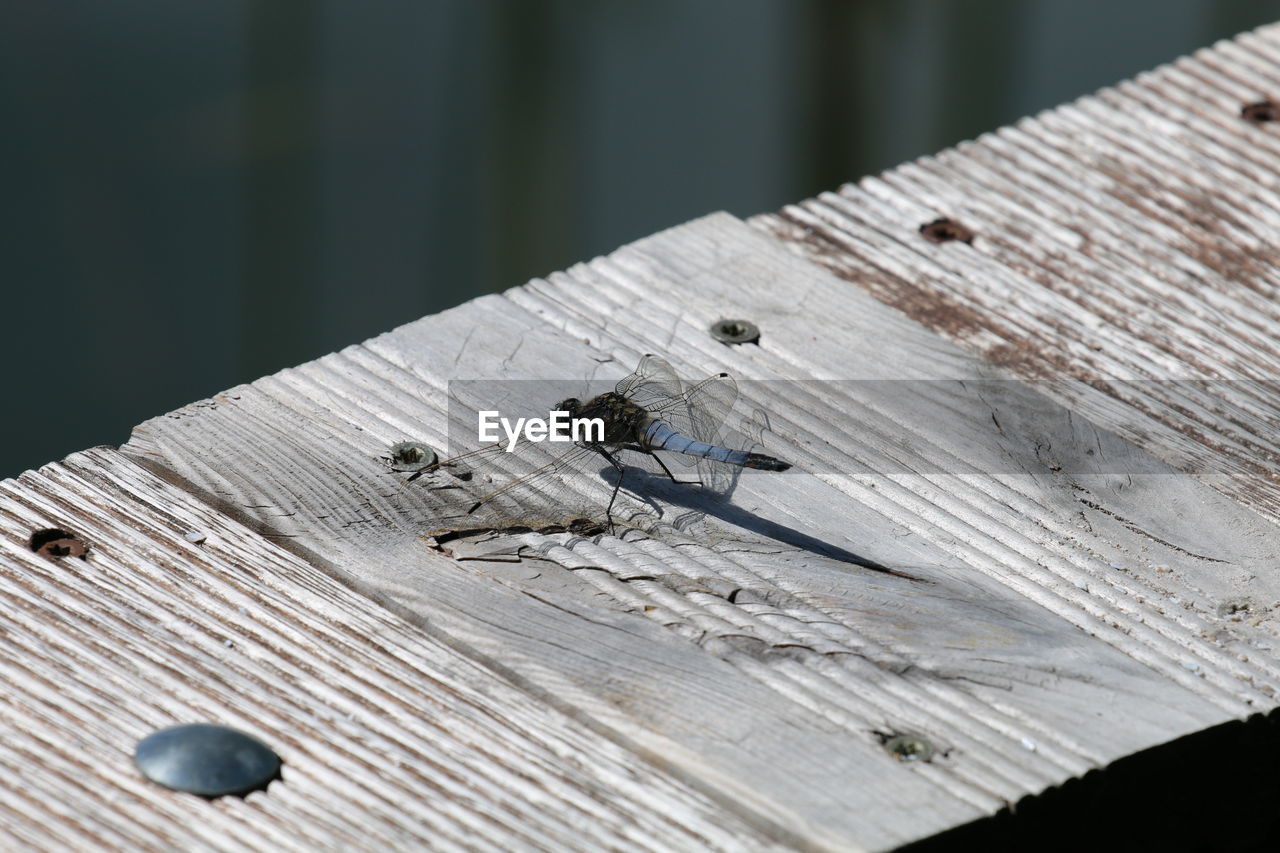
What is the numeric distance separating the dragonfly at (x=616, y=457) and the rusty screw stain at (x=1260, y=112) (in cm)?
141

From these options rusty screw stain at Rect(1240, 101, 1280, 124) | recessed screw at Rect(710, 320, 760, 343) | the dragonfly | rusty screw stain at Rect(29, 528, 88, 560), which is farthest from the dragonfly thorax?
rusty screw stain at Rect(1240, 101, 1280, 124)

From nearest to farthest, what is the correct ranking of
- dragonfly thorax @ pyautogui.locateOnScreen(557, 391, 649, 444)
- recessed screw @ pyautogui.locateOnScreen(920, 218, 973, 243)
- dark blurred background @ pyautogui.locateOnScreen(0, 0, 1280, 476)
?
dragonfly thorax @ pyautogui.locateOnScreen(557, 391, 649, 444)
recessed screw @ pyautogui.locateOnScreen(920, 218, 973, 243)
dark blurred background @ pyautogui.locateOnScreen(0, 0, 1280, 476)

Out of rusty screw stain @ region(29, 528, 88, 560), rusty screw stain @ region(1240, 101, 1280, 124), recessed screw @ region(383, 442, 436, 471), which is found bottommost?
rusty screw stain @ region(29, 528, 88, 560)

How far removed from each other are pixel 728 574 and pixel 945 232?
3.35 feet

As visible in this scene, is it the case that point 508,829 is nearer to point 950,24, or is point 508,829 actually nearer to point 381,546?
point 381,546

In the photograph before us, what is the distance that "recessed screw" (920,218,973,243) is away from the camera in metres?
2.51

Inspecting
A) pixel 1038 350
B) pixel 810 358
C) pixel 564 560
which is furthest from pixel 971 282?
pixel 564 560

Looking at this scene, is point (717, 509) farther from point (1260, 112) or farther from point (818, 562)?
point (1260, 112)

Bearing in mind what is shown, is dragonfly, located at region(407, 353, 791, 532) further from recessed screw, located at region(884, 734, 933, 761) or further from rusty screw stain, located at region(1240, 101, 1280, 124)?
rusty screw stain, located at region(1240, 101, 1280, 124)

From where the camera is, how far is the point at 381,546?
1.77 metres

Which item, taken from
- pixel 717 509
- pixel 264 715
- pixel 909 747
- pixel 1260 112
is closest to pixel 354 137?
pixel 1260 112

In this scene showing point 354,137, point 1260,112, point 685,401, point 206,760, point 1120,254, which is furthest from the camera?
point 354,137

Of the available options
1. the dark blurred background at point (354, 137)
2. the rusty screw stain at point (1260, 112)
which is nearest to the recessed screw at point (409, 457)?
the rusty screw stain at point (1260, 112)

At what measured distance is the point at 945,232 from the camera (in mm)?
2523
